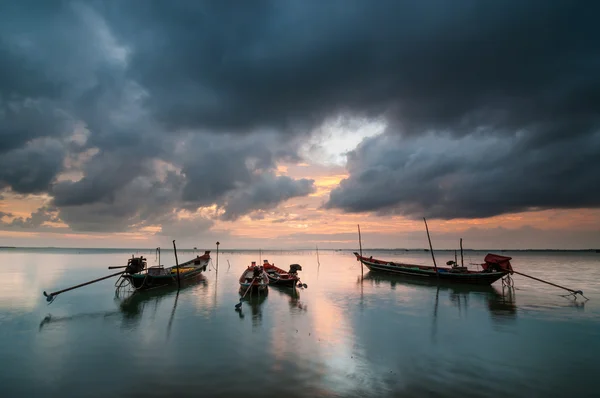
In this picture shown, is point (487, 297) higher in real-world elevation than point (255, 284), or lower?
lower

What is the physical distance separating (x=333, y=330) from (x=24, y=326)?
18.6 metres

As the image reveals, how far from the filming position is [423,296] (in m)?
33.2

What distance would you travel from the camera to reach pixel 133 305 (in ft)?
87.4

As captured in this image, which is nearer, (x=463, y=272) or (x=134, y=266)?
(x=134, y=266)

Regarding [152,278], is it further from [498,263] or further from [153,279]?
[498,263]

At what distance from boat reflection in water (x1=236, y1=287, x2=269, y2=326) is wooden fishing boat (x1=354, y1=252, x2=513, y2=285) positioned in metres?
27.3

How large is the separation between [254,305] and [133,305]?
33.6ft

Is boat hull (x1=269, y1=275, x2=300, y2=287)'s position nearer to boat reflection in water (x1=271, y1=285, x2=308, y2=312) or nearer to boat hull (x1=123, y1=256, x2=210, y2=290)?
boat reflection in water (x1=271, y1=285, x2=308, y2=312)

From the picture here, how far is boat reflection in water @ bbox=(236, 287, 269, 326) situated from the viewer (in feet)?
71.8

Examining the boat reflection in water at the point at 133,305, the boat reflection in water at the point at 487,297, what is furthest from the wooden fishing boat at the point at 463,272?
the boat reflection in water at the point at 133,305

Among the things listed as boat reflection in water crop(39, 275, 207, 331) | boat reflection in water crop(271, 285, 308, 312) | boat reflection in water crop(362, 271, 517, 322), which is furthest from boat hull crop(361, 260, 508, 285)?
boat reflection in water crop(39, 275, 207, 331)

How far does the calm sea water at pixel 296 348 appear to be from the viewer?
433 inches

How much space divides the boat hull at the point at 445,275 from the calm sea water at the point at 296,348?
38.3ft

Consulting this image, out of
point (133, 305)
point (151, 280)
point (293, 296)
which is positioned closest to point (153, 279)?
point (151, 280)
